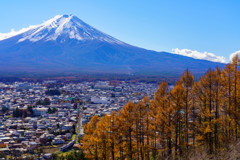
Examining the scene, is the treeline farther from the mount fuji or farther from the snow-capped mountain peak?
the snow-capped mountain peak

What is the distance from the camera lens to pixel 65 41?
172 m

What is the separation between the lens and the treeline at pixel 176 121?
11797mm

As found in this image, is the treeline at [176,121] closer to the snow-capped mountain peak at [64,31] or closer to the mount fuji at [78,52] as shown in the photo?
the mount fuji at [78,52]

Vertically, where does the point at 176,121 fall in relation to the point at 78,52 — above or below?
below

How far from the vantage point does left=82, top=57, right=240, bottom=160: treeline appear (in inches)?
464

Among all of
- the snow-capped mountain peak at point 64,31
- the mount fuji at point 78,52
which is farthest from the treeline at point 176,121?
the snow-capped mountain peak at point 64,31

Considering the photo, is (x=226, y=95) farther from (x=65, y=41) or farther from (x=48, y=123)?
(x=65, y=41)

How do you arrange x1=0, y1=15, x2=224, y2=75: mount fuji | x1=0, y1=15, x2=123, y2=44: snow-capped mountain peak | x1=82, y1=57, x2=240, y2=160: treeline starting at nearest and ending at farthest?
x1=82, y1=57, x2=240, y2=160: treeline
x1=0, y1=15, x2=224, y2=75: mount fuji
x1=0, y1=15, x2=123, y2=44: snow-capped mountain peak

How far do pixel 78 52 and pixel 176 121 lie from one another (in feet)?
502

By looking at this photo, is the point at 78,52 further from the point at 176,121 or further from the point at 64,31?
the point at 176,121

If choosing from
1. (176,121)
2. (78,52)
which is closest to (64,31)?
(78,52)

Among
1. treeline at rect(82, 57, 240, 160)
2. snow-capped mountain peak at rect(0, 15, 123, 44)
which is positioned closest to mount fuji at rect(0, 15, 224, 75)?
snow-capped mountain peak at rect(0, 15, 123, 44)

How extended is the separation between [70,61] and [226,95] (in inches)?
5477

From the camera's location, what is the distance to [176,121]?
38.5 feet
